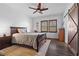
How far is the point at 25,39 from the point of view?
3.17 metres

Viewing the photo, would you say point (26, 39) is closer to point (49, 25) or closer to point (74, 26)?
point (49, 25)

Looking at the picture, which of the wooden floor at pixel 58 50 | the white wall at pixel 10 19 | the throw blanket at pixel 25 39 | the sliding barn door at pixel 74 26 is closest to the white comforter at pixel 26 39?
the throw blanket at pixel 25 39

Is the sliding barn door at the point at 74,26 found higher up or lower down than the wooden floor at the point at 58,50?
higher up

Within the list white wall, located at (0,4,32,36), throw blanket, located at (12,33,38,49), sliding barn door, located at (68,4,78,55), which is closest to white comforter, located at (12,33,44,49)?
throw blanket, located at (12,33,38,49)

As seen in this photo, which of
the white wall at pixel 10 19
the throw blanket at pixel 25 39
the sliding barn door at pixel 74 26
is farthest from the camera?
the throw blanket at pixel 25 39

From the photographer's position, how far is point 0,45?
2266 mm

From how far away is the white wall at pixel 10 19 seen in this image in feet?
7.17

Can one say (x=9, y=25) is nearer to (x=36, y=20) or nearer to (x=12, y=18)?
(x=12, y=18)

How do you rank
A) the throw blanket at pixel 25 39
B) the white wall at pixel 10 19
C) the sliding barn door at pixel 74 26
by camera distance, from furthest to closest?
the throw blanket at pixel 25 39
the sliding barn door at pixel 74 26
the white wall at pixel 10 19

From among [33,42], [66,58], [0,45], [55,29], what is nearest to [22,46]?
[33,42]

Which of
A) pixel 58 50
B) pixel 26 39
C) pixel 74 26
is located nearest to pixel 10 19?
pixel 26 39

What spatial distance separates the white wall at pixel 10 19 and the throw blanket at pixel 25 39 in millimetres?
499

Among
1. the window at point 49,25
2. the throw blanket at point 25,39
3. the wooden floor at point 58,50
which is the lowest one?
the wooden floor at point 58,50

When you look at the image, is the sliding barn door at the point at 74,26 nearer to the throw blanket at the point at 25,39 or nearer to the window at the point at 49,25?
the window at the point at 49,25
